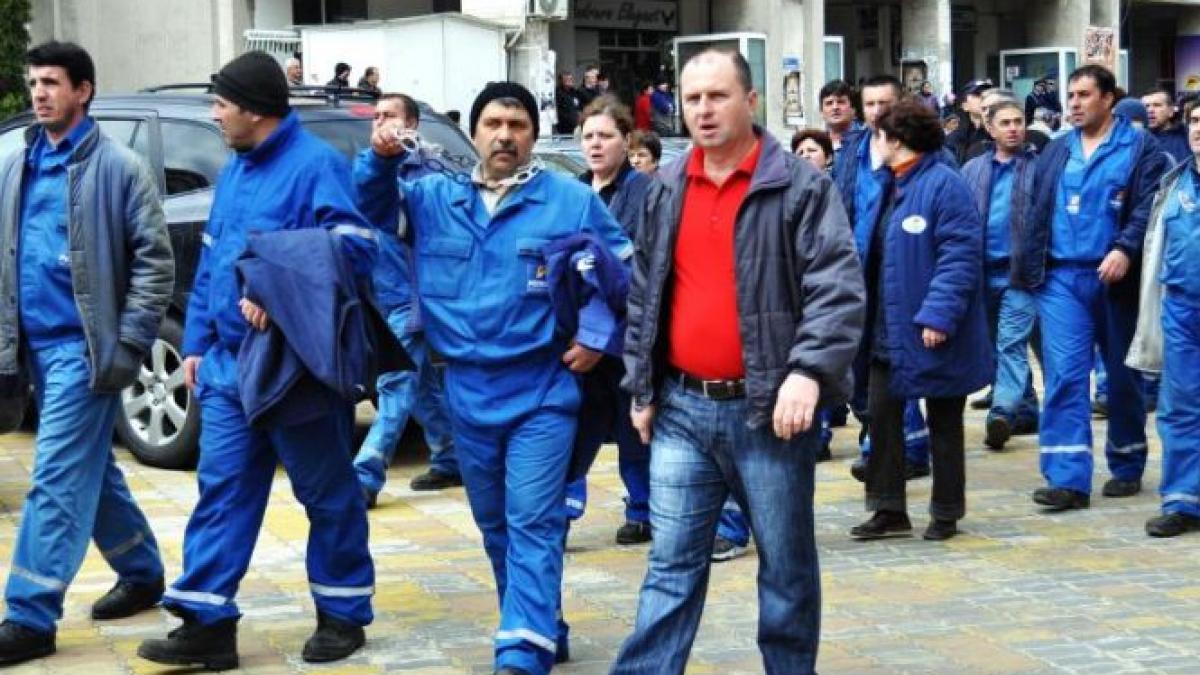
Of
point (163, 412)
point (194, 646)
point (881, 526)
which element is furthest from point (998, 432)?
point (194, 646)

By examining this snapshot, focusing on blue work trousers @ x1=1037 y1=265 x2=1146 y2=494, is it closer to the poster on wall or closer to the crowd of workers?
the crowd of workers

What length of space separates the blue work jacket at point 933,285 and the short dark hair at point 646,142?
4.41ft

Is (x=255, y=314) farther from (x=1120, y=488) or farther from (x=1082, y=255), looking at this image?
(x=1120, y=488)

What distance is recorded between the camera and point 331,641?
7.09 m

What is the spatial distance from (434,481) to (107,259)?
3623mm

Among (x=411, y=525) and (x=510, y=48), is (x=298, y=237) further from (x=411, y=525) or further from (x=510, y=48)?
(x=510, y=48)

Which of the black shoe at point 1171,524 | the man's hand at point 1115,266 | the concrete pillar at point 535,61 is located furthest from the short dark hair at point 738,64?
the concrete pillar at point 535,61

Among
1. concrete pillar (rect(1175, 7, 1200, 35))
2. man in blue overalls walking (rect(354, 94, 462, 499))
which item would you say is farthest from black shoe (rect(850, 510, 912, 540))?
concrete pillar (rect(1175, 7, 1200, 35))

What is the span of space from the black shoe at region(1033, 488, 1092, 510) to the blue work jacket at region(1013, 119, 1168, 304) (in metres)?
0.94

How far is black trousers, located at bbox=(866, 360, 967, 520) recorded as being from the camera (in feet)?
30.3

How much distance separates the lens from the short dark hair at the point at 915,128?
362 inches

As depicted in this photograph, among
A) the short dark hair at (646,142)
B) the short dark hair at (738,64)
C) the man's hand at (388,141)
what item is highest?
the short dark hair at (738,64)

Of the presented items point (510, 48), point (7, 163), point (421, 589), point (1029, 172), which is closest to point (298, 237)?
point (7, 163)

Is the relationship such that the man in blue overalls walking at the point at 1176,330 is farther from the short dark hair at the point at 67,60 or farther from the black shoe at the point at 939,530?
the short dark hair at the point at 67,60
